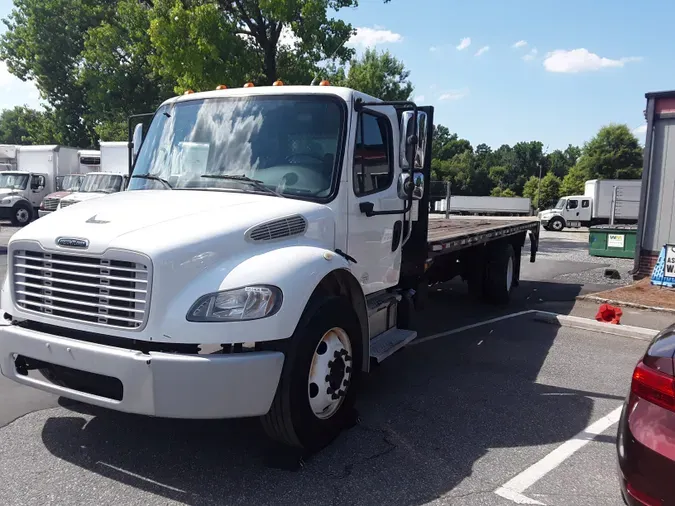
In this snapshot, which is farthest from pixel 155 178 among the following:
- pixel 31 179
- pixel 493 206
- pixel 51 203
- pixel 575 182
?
pixel 575 182

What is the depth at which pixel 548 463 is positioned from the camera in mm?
3895

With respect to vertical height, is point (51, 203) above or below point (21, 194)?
below

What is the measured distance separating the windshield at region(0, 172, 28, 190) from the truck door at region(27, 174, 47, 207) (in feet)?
0.88

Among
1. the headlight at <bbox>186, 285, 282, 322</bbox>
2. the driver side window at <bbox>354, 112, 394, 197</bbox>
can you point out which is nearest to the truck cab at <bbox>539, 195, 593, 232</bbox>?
the driver side window at <bbox>354, 112, 394, 197</bbox>

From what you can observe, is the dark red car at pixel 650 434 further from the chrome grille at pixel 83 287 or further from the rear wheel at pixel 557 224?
the rear wheel at pixel 557 224

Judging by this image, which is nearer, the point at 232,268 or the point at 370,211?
the point at 232,268

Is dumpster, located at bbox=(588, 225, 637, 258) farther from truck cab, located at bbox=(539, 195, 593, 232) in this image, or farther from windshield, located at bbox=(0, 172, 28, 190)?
windshield, located at bbox=(0, 172, 28, 190)

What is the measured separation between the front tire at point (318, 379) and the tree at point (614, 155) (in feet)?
205

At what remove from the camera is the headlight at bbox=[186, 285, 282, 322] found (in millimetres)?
3215

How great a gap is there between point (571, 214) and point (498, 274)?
29014mm

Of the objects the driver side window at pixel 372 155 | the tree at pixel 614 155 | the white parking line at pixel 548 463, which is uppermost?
the tree at pixel 614 155

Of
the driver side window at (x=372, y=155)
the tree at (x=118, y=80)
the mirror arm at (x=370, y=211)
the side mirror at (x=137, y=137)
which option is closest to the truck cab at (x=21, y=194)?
the tree at (x=118, y=80)

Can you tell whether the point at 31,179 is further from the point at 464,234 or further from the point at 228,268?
the point at 228,268

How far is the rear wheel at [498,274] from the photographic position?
936cm
